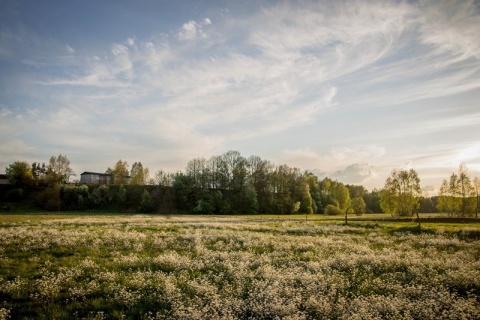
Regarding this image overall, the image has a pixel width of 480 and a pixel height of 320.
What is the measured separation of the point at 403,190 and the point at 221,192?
58304 millimetres

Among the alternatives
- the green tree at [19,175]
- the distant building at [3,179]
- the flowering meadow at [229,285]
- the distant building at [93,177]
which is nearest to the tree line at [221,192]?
the green tree at [19,175]

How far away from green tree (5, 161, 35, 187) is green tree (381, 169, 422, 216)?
126 m

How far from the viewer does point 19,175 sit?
10881 centimetres

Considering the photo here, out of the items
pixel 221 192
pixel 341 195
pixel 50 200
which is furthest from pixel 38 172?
pixel 341 195

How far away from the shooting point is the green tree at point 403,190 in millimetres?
77312

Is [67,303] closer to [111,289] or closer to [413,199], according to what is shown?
[111,289]

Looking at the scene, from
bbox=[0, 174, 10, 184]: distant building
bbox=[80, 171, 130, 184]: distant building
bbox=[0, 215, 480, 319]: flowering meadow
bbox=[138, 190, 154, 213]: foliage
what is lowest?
bbox=[138, 190, 154, 213]: foliage

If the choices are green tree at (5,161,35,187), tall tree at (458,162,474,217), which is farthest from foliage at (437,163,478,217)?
green tree at (5,161,35,187)

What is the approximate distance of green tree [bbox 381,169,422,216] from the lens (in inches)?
3044

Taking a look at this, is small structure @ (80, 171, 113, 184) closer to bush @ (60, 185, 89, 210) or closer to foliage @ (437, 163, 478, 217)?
bush @ (60, 185, 89, 210)

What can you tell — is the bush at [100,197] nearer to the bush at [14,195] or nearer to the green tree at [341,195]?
the bush at [14,195]

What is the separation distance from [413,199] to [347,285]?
258 feet

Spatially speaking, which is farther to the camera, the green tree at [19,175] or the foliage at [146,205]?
the green tree at [19,175]

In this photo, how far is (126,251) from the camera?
18391 millimetres
